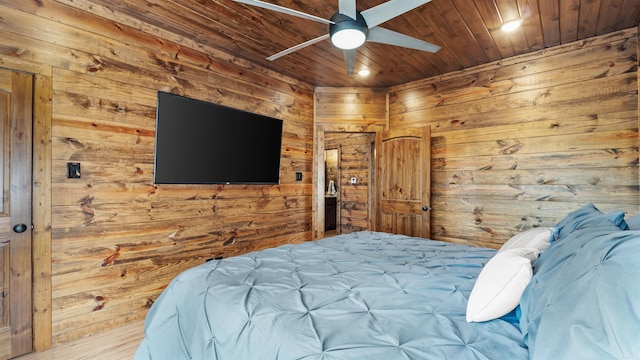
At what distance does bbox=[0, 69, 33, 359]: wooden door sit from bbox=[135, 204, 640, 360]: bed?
1.22m

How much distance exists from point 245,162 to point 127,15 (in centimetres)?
167

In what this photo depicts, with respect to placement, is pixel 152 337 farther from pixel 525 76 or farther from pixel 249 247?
pixel 525 76

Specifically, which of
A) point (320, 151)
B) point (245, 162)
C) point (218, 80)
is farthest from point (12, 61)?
point (320, 151)

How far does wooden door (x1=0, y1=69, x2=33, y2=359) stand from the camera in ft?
6.64

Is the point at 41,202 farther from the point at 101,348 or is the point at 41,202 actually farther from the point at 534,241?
the point at 534,241

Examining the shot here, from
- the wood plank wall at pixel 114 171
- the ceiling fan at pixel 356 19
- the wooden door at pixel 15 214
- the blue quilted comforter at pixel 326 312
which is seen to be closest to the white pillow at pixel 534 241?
the blue quilted comforter at pixel 326 312

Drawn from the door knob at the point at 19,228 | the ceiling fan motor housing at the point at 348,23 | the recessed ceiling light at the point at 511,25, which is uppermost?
the recessed ceiling light at the point at 511,25

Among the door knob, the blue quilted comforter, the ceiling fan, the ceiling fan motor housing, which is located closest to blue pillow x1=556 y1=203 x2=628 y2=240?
the blue quilted comforter

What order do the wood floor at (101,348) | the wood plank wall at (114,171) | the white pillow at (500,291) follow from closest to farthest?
the white pillow at (500,291)
the wood floor at (101,348)
the wood plank wall at (114,171)

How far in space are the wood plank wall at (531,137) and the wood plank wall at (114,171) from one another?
2599 millimetres

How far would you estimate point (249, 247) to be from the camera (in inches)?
140

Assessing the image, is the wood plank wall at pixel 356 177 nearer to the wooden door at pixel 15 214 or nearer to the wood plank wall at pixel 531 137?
the wood plank wall at pixel 531 137

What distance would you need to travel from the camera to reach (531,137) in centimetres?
326

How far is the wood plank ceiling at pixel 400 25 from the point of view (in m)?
2.40
